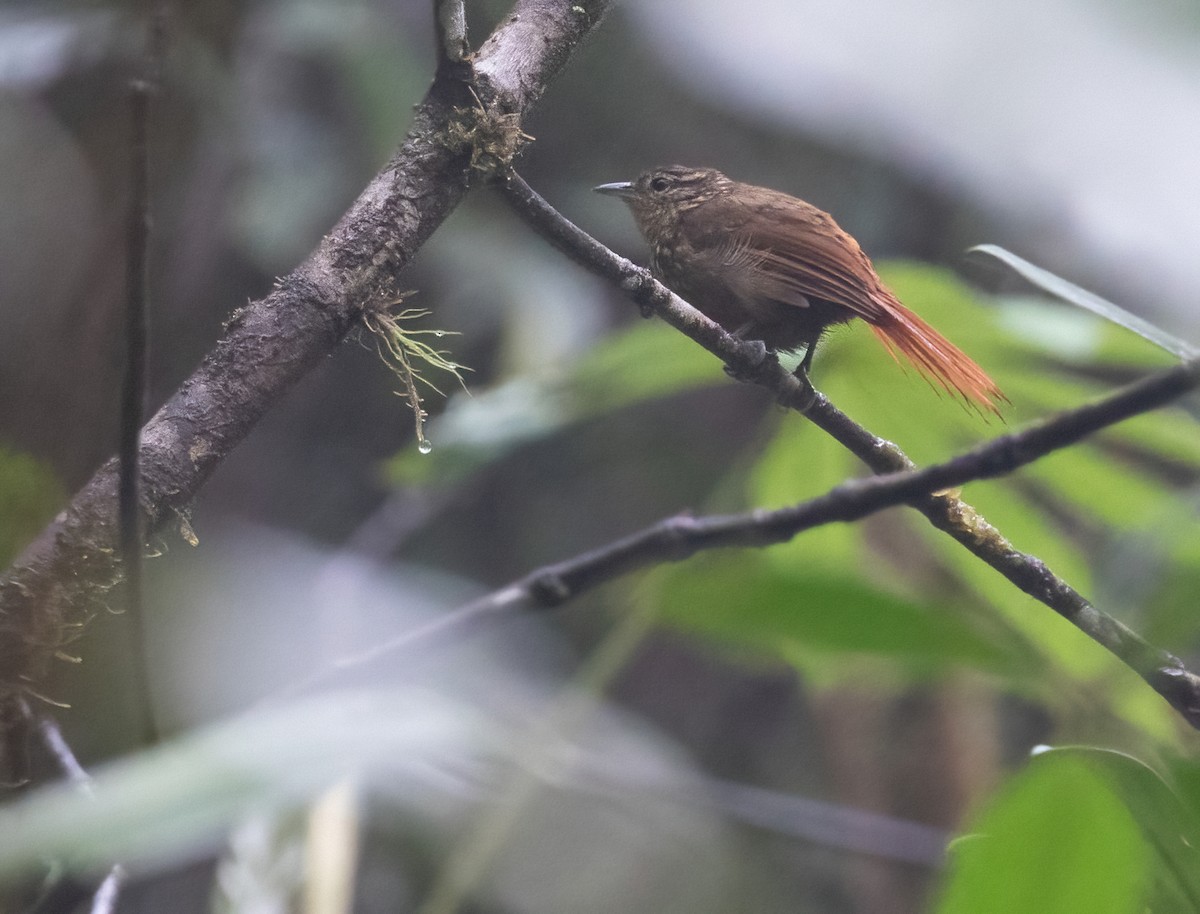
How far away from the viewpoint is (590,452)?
283cm

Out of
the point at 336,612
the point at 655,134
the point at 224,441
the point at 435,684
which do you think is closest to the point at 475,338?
the point at 655,134

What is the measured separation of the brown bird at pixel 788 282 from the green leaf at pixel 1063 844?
1.29 feet

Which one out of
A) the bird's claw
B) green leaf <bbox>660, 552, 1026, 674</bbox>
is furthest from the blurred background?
the bird's claw

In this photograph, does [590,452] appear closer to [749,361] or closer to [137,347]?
[749,361]

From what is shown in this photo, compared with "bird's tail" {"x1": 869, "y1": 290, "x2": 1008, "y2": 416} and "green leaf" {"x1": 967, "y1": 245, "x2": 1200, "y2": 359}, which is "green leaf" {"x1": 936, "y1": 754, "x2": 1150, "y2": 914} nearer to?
"green leaf" {"x1": 967, "y1": 245, "x2": 1200, "y2": 359}

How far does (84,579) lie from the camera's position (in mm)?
670

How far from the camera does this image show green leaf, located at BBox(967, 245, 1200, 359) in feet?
1.93

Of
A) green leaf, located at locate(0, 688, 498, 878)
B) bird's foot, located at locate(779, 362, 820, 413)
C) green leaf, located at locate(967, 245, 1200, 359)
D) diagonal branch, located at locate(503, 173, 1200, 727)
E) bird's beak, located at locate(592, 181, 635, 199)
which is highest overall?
bird's beak, located at locate(592, 181, 635, 199)

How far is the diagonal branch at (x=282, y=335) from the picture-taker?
0.66 metres

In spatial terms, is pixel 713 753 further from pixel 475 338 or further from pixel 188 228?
pixel 188 228

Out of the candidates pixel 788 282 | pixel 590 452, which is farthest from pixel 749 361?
pixel 590 452

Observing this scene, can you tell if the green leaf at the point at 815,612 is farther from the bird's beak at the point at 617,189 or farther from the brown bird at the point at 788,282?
the bird's beak at the point at 617,189

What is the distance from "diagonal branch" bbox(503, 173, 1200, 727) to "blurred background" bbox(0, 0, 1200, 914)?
4 centimetres

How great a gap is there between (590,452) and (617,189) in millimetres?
1515
